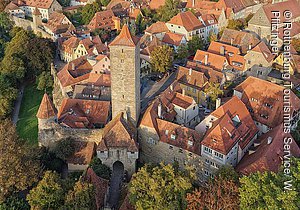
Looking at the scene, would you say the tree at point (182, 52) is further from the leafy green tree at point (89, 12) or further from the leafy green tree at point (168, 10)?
the leafy green tree at point (89, 12)

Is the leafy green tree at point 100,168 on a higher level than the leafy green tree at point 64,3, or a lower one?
lower

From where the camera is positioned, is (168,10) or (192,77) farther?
(168,10)

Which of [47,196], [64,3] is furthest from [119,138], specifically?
[64,3]

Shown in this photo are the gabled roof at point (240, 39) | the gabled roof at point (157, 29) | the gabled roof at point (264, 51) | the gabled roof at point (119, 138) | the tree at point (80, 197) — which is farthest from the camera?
the gabled roof at point (157, 29)

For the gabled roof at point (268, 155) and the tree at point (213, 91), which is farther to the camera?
the tree at point (213, 91)

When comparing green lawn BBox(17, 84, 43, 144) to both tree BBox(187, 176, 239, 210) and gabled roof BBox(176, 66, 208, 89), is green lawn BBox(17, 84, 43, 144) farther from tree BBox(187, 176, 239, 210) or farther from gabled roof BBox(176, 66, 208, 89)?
tree BBox(187, 176, 239, 210)

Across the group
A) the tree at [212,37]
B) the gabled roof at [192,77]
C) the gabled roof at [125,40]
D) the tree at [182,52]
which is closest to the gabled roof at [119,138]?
the gabled roof at [125,40]

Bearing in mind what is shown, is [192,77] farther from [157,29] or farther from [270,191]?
[270,191]
